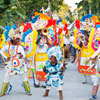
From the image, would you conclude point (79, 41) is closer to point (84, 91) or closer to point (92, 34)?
point (92, 34)

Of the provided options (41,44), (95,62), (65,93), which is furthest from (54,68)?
(41,44)

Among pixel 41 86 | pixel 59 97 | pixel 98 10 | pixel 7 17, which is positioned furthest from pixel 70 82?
pixel 98 10

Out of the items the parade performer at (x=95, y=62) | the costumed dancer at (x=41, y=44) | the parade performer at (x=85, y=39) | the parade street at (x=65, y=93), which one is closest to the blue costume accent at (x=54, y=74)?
the parade street at (x=65, y=93)

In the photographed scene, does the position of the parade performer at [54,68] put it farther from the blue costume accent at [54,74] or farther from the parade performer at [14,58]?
the parade performer at [14,58]

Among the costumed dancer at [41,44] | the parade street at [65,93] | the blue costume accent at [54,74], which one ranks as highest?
the costumed dancer at [41,44]

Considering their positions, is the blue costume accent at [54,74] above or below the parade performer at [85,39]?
below

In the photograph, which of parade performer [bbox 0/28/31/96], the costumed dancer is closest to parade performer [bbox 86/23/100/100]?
the costumed dancer

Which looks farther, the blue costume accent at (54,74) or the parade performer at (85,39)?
the parade performer at (85,39)

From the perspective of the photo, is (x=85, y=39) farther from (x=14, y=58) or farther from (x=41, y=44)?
(x=14, y=58)

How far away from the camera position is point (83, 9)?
30.1 meters

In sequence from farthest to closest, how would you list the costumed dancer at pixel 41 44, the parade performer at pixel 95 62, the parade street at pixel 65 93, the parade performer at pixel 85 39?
the parade performer at pixel 85 39
the costumed dancer at pixel 41 44
the parade street at pixel 65 93
the parade performer at pixel 95 62

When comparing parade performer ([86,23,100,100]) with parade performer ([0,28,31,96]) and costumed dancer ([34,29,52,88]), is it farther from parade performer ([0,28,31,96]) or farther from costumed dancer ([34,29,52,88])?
parade performer ([0,28,31,96])

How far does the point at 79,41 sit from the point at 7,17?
23.1 feet

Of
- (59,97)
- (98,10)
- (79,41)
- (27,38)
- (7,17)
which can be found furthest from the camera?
(98,10)
